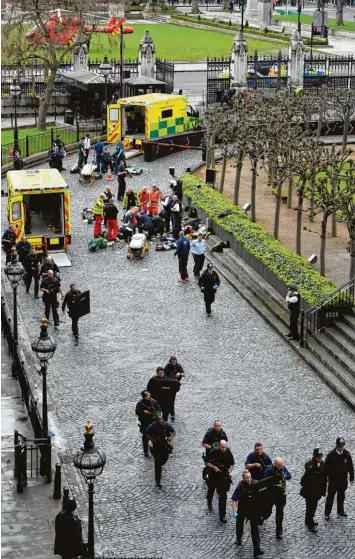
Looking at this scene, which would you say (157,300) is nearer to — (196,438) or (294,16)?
(196,438)

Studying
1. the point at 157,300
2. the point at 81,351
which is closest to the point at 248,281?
the point at 157,300

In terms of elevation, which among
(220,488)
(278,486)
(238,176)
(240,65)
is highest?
(240,65)

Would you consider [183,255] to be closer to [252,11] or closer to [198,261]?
[198,261]

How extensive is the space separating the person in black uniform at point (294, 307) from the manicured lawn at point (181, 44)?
48.7m

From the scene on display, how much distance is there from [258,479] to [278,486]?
0.53 meters

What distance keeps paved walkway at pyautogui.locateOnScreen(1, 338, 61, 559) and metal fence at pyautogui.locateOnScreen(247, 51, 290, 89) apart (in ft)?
121

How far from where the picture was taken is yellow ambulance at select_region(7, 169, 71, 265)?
125ft

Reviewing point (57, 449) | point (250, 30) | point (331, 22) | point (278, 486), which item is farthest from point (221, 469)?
point (331, 22)

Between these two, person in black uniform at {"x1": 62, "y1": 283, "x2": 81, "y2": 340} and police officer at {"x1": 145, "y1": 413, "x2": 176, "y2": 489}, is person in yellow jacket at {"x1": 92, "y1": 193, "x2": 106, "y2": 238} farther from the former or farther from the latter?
police officer at {"x1": 145, "y1": 413, "x2": 176, "y2": 489}

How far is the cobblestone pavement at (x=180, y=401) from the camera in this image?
21703 mm

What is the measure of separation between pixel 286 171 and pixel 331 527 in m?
16.8

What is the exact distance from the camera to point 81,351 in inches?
1186

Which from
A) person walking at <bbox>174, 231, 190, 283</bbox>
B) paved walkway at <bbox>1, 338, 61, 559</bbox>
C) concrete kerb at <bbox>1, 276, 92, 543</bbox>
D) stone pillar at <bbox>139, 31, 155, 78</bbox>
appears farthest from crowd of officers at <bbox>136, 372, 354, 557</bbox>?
stone pillar at <bbox>139, 31, 155, 78</bbox>

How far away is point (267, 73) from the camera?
66.8 meters
